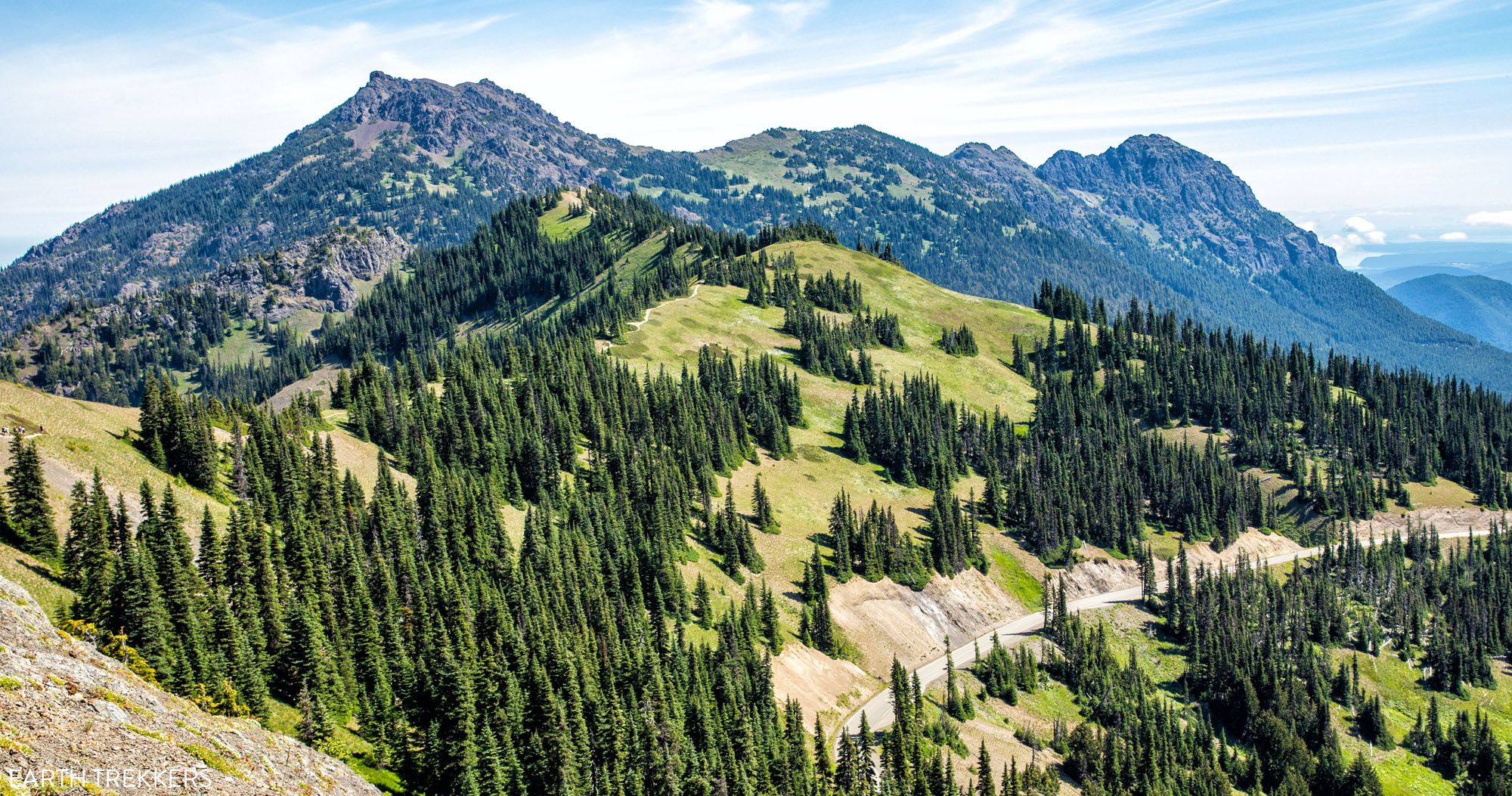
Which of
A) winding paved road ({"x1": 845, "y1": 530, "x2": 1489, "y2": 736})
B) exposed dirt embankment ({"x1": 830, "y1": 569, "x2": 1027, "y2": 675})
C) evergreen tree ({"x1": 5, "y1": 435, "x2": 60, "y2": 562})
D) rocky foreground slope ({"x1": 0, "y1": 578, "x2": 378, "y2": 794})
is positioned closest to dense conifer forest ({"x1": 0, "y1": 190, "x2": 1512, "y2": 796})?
evergreen tree ({"x1": 5, "y1": 435, "x2": 60, "y2": 562})

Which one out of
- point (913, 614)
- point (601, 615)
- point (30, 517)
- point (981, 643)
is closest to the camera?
point (30, 517)

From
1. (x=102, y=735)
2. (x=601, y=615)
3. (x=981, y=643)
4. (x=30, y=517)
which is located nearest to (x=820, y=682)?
(x=601, y=615)

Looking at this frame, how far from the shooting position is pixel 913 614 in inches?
6225

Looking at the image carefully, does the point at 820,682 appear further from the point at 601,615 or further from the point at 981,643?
the point at 981,643

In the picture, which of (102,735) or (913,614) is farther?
(913,614)

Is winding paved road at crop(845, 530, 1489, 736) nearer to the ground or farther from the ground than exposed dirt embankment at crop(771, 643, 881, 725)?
nearer to the ground

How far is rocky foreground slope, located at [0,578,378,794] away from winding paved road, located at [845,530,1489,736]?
7544 centimetres

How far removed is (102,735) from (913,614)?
135m

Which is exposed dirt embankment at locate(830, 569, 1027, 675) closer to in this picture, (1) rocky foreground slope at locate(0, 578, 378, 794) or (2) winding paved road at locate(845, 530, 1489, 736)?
(2) winding paved road at locate(845, 530, 1489, 736)

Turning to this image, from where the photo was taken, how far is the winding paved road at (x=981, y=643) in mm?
125875

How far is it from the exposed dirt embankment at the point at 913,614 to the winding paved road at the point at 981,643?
2.20 meters

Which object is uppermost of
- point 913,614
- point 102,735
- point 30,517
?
point 30,517

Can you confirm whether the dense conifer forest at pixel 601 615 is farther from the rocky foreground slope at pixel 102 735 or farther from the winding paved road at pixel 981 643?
the rocky foreground slope at pixel 102 735

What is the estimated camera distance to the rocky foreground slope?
3491 centimetres
